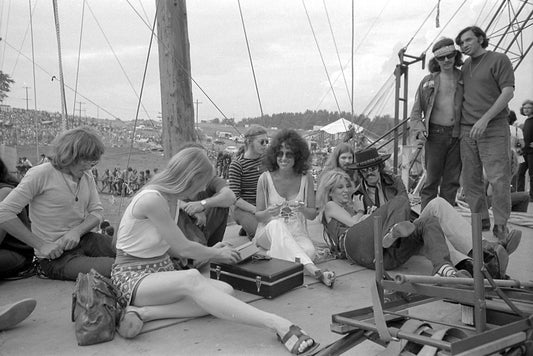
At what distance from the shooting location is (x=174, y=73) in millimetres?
4566

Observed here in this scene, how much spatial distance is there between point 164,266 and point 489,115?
2874 mm

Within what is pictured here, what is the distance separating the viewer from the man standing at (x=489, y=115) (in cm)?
405

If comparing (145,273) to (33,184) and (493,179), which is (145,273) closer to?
(33,184)

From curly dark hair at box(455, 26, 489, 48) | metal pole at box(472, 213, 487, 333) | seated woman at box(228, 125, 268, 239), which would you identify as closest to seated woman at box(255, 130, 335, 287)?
seated woman at box(228, 125, 268, 239)

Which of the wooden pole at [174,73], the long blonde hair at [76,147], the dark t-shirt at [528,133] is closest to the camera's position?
Answer: the long blonde hair at [76,147]

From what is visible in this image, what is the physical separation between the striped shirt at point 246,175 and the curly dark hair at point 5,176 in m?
1.68

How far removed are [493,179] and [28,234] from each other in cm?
347

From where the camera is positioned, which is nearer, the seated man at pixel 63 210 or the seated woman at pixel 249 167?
the seated man at pixel 63 210

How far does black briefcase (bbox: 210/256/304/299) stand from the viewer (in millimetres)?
2900

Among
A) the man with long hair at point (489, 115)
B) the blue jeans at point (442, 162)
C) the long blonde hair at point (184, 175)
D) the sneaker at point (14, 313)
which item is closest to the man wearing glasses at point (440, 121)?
the blue jeans at point (442, 162)

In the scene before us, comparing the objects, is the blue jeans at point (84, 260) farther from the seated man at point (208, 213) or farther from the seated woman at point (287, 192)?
the seated woman at point (287, 192)

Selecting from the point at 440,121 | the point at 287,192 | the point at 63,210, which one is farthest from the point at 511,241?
the point at 63,210

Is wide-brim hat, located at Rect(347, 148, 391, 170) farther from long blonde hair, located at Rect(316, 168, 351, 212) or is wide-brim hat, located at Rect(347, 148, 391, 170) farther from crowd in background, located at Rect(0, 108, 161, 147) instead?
crowd in background, located at Rect(0, 108, 161, 147)

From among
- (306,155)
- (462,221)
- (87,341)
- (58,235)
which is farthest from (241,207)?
(87,341)
